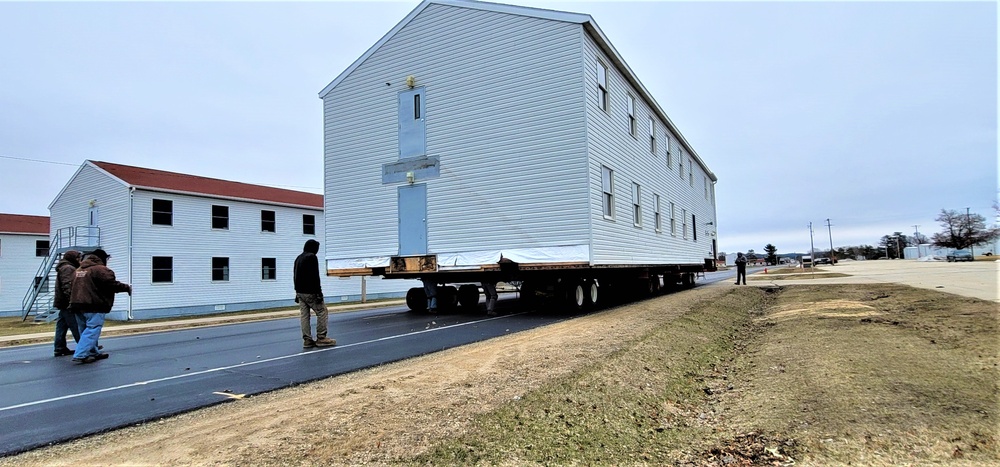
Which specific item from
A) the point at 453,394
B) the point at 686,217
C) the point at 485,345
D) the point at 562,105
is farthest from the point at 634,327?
the point at 686,217

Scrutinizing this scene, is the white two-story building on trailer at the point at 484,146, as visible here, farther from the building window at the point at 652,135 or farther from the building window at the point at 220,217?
the building window at the point at 220,217

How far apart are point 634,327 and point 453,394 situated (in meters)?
→ 5.13

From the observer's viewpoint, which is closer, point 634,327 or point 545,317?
point 634,327

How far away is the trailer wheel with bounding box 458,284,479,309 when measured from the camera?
51.6 ft

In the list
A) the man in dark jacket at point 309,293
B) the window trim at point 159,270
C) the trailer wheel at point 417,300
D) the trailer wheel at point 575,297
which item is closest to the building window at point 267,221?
the window trim at point 159,270

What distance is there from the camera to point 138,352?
9672 mm

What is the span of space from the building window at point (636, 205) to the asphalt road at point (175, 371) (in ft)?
18.0

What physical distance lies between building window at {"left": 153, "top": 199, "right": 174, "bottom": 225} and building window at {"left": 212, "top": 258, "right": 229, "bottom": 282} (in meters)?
2.85

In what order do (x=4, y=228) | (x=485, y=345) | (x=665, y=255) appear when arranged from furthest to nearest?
(x=4, y=228) < (x=665, y=255) < (x=485, y=345)

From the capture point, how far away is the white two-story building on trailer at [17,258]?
3347 cm

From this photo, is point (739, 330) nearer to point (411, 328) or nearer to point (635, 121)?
point (411, 328)

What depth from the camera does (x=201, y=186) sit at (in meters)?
27.6

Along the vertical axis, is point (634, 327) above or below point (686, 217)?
below

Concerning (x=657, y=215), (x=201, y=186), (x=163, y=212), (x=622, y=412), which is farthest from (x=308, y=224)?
(x=622, y=412)
